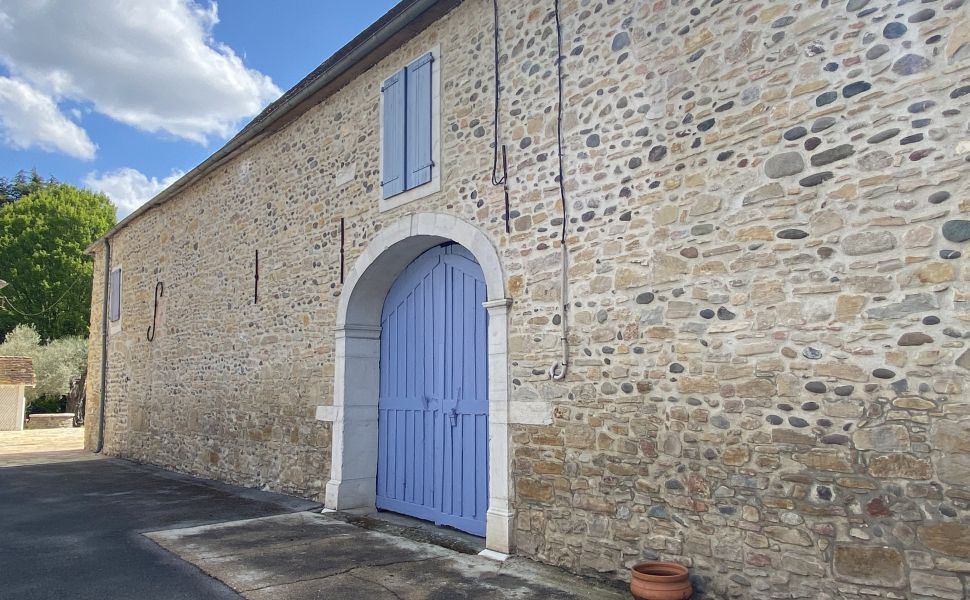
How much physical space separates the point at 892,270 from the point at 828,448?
94 centimetres

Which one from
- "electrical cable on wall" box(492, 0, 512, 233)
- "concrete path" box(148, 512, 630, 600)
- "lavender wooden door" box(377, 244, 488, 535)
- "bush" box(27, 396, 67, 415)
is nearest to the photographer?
"concrete path" box(148, 512, 630, 600)

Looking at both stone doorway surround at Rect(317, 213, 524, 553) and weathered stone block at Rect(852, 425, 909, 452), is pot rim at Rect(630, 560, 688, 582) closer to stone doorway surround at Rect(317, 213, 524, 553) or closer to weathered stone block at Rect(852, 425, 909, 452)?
weathered stone block at Rect(852, 425, 909, 452)

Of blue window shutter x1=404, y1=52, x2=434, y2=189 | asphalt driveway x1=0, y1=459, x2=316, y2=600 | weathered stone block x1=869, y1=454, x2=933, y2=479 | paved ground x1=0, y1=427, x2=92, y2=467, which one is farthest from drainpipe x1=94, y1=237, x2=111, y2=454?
weathered stone block x1=869, y1=454, x2=933, y2=479

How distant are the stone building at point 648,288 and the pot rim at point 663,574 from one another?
0.13 metres

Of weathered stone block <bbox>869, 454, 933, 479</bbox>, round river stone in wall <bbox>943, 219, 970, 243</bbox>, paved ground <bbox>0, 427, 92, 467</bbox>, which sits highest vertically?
round river stone in wall <bbox>943, 219, 970, 243</bbox>

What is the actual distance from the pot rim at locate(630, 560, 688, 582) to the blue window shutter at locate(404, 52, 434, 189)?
3631mm

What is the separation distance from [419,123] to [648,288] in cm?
296

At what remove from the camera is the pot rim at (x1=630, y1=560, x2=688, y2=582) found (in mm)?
3678

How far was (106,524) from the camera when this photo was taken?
20.7ft

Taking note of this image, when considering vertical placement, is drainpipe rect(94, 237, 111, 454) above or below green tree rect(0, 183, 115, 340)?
below

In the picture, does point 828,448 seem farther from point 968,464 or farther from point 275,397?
point 275,397

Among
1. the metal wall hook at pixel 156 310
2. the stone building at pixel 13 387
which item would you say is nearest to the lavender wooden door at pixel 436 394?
the metal wall hook at pixel 156 310

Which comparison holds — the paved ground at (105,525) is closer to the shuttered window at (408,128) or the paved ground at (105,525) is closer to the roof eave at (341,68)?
the shuttered window at (408,128)

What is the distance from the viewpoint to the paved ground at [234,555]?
13.8 ft
